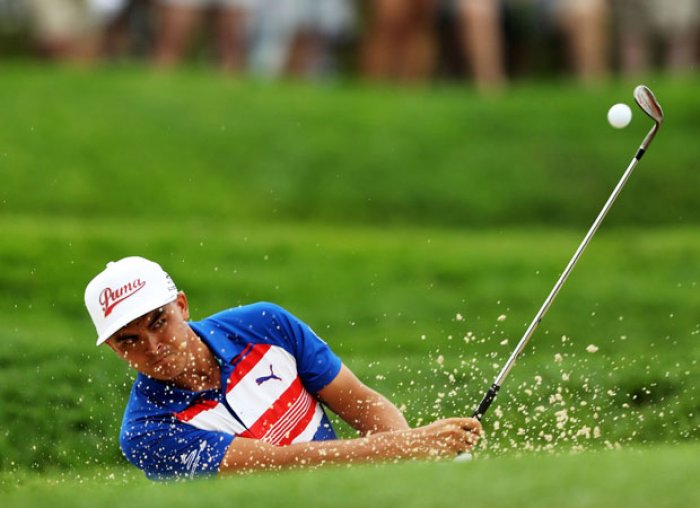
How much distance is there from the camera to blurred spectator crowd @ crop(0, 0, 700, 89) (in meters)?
14.6

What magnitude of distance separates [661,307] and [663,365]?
2483 millimetres

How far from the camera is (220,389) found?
224 inches

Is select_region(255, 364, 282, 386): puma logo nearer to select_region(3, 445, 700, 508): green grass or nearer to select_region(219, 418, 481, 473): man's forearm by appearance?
select_region(219, 418, 481, 473): man's forearm

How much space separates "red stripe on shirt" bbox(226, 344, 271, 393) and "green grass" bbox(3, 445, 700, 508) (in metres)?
0.46

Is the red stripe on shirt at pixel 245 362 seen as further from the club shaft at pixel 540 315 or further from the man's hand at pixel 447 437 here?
the club shaft at pixel 540 315

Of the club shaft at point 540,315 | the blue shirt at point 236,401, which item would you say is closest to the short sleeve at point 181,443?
the blue shirt at point 236,401

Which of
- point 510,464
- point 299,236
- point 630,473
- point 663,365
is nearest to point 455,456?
point 510,464

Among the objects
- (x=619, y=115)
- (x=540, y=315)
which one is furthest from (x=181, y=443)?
(x=619, y=115)

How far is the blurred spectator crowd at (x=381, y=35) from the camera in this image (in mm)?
14570

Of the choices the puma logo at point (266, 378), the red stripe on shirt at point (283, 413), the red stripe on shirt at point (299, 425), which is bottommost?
the red stripe on shirt at point (299, 425)

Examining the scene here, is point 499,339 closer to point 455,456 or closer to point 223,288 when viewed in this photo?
point 223,288

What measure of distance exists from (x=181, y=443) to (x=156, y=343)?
0.36m

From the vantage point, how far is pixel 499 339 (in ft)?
35.0

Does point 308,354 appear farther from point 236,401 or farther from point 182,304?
point 182,304
